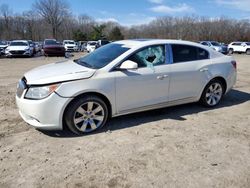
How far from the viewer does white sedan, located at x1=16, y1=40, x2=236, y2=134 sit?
3.91 meters

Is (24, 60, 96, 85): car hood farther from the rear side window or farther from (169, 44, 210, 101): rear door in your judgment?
the rear side window

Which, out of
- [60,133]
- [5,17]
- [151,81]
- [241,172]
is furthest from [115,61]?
[5,17]

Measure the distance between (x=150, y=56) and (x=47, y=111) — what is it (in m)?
2.19

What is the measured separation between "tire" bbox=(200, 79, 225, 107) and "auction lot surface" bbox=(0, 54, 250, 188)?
503mm

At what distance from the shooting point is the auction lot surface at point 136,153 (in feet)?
9.82

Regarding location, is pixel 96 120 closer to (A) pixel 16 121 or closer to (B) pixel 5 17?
(A) pixel 16 121

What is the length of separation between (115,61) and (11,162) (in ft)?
7.48

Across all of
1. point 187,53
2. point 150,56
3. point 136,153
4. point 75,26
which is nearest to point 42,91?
point 136,153

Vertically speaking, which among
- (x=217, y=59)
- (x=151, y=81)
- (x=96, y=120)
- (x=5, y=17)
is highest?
(x=5, y=17)

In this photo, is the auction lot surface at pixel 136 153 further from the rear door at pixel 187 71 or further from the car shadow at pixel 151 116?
the rear door at pixel 187 71

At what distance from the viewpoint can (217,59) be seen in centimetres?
566

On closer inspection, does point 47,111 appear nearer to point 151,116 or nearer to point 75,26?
point 151,116

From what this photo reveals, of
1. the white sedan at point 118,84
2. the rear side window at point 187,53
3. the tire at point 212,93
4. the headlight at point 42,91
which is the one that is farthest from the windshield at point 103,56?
the tire at point 212,93

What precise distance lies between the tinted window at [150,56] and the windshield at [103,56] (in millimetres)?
258
